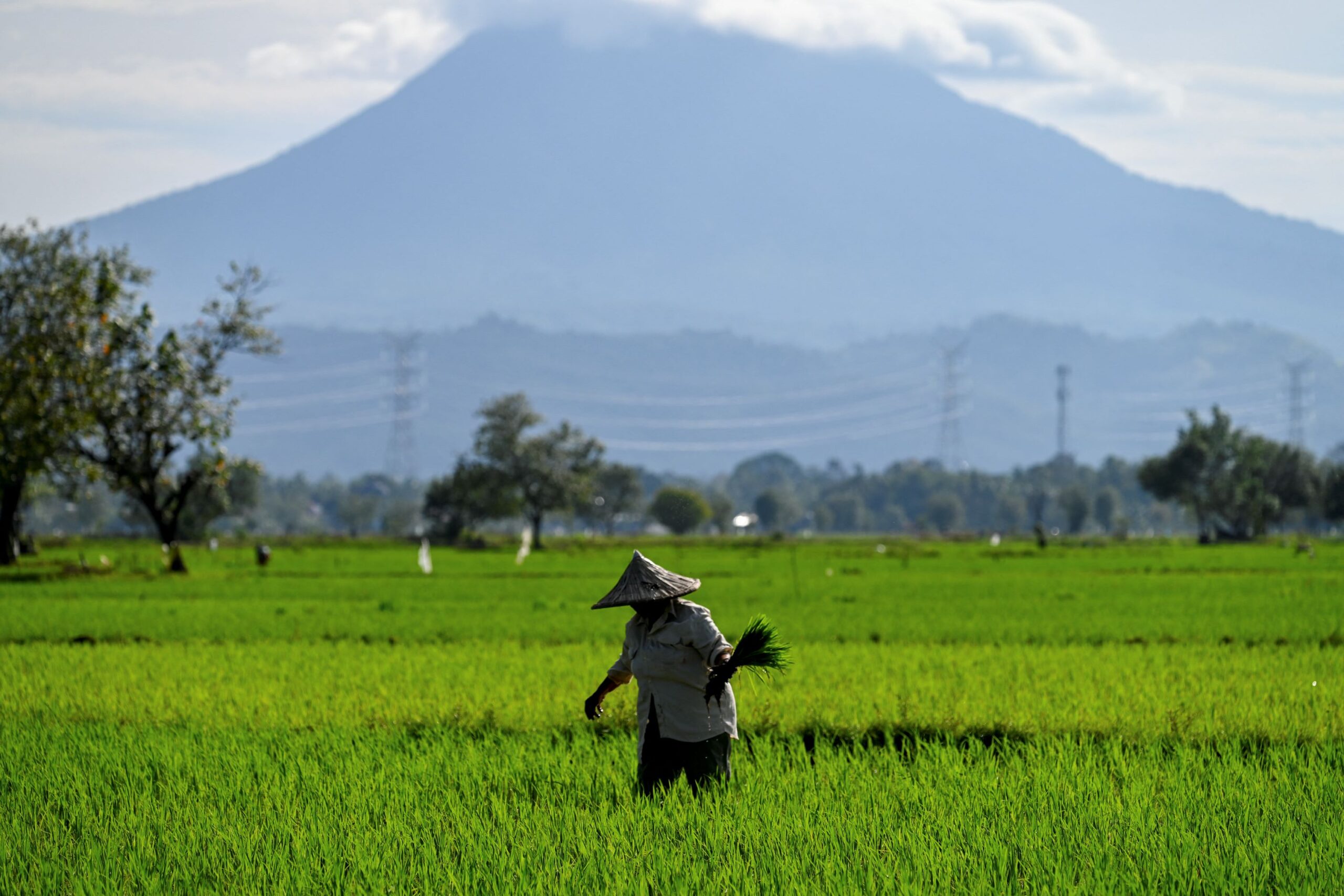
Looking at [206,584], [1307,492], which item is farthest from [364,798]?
[1307,492]


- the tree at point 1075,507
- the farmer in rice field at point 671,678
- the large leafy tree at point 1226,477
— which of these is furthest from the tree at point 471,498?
the tree at point 1075,507

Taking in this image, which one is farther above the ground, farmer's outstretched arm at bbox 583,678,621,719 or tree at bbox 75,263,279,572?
tree at bbox 75,263,279,572

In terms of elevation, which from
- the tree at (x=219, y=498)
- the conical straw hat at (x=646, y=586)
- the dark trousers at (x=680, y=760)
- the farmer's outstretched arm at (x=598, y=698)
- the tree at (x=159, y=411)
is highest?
the tree at (x=159, y=411)

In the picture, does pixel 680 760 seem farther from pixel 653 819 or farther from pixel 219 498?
pixel 219 498

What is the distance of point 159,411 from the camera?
43.9 metres

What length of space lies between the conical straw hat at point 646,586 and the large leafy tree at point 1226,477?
110247 mm

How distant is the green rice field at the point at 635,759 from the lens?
779 centimetres

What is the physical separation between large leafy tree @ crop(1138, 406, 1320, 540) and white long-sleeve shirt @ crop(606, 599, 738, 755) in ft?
361

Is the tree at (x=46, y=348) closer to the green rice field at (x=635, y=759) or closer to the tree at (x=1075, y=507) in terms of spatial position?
the green rice field at (x=635, y=759)

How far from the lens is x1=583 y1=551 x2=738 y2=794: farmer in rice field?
843 cm

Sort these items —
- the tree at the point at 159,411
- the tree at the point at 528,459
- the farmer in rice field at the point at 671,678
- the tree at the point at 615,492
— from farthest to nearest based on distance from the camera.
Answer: the tree at the point at 615,492, the tree at the point at 528,459, the tree at the point at 159,411, the farmer in rice field at the point at 671,678

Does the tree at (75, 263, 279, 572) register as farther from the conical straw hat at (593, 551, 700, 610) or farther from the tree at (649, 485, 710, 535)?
the tree at (649, 485, 710, 535)

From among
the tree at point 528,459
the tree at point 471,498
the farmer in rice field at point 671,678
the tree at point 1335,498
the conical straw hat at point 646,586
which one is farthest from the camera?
the tree at point 1335,498

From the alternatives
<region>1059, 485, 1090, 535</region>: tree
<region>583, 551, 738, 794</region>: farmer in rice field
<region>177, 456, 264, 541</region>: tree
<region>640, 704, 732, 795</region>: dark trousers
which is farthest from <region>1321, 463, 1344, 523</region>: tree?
<region>583, 551, 738, 794</region>: farmer in rice field
